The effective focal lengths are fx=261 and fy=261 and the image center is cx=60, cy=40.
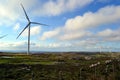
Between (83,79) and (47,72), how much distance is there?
915 centimetres

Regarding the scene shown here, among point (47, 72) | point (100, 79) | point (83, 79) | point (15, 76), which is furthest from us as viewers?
point (47, 72)

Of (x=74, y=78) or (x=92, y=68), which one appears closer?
(x=74, y=78)

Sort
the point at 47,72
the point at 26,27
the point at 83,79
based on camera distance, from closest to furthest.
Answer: the point at 83,79, the point at 47,72, the point at 26,27

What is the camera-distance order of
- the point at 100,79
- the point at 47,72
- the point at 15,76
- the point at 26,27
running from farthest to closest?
the point at 26,27 → the point at 47,72 → the point at 15,76 → the point at 100,79

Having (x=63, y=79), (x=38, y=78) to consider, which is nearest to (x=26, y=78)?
(x=38, y=78)

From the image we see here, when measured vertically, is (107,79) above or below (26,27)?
below

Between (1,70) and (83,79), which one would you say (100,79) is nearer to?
(83,79)

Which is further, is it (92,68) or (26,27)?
(26,27)

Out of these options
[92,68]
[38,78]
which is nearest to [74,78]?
[38,78]

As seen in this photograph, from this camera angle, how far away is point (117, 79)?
3478cm

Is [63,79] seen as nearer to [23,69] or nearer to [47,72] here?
[47,72]

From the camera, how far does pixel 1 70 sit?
44562 mm

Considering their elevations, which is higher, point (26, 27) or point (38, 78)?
point (26, 27)

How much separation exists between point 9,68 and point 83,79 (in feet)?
52.6
